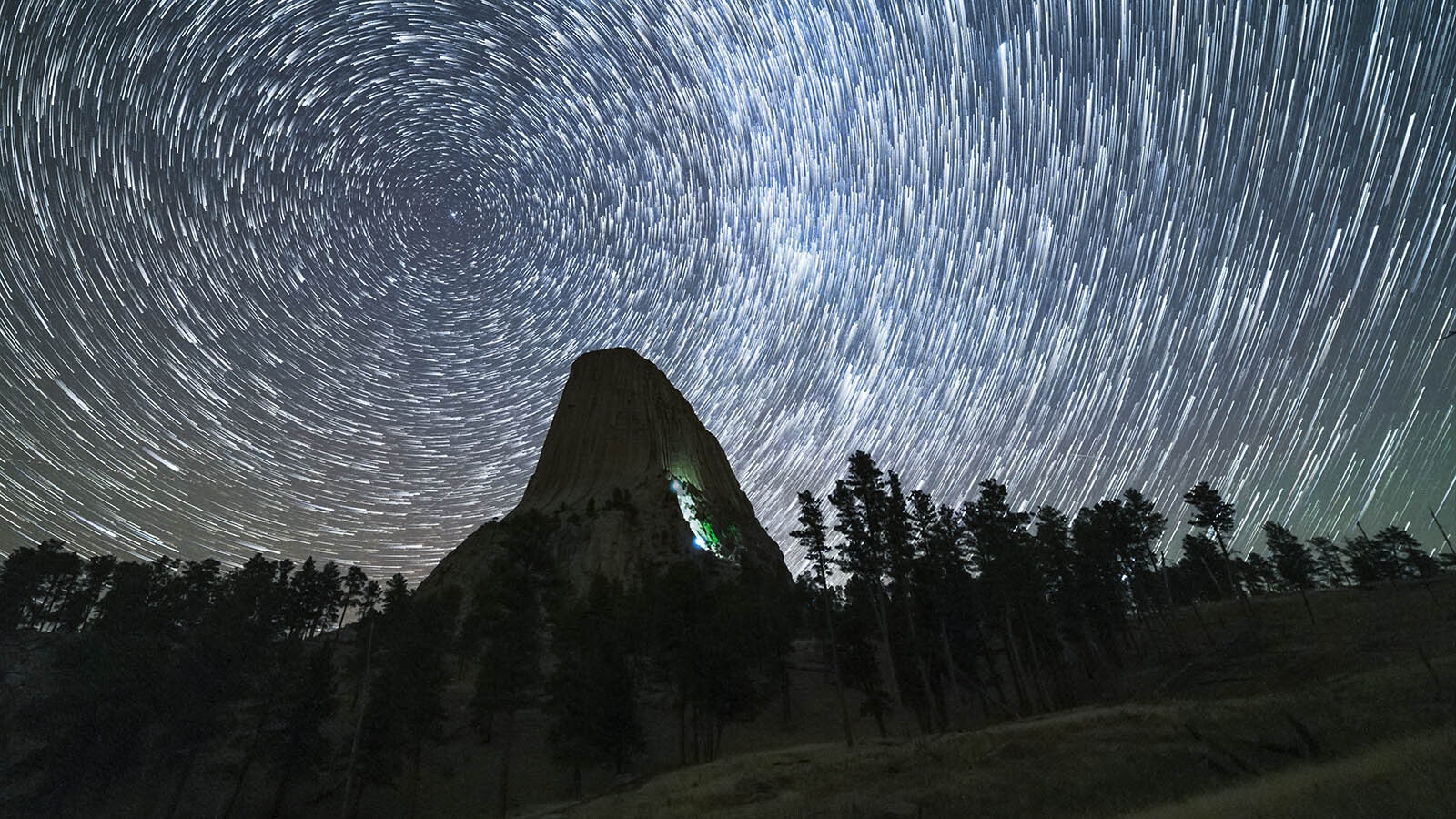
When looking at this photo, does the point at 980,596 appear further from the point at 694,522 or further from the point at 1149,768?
the point at 694,522

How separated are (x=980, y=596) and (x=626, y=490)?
66.6 meters

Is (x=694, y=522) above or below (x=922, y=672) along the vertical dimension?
above

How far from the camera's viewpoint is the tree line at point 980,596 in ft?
105

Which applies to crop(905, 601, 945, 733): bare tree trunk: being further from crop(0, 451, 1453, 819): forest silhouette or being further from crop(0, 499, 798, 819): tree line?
crop(0, 499, 798, 819): tree line

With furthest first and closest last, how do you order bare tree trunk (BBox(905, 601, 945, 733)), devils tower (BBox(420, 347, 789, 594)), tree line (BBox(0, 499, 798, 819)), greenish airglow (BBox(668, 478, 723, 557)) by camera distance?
greenish airglow (BBox(668, 478, 723, 557))
devils tower (BBox(420, 347, 789, 594))
bare tree trunk (BBox(905, 601, 945, 733))
tree line (BBox(0, 499, 798, 819))

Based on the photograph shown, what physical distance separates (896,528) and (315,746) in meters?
31.7

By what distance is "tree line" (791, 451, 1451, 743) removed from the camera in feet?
105

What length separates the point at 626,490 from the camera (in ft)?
311

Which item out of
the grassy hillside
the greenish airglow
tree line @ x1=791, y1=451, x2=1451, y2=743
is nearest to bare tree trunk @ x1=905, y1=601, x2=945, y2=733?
tree line @ x1=791, y1=451, x2=1451, y2=743

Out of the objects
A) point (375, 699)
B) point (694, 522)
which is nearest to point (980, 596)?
point (375, 699)

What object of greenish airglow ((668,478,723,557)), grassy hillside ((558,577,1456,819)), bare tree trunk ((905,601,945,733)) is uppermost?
greenish airglow ((668,478,723,557))

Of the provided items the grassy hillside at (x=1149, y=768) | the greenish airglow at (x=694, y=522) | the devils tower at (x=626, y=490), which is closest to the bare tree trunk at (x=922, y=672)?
the grassy hillside at (x=1149, y=768)

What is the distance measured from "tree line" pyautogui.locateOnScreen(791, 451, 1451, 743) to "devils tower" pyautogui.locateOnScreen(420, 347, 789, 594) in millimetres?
35091

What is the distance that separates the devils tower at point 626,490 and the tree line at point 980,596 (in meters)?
Result: 35.1
